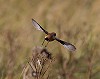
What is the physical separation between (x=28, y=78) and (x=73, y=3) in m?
6.28

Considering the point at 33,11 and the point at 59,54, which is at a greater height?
the point at 33,11

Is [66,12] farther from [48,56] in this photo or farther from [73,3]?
[48,56]

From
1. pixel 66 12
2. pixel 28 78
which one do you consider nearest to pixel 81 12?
pixel 66 12

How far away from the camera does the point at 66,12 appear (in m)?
8.62

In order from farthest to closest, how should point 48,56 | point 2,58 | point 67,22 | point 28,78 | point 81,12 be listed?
point 81,12 → point 67,22 → point 2,58 → point 28,78 → point 48,56

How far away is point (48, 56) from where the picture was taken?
2332mm

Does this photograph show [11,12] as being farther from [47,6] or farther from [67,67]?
[67,67]

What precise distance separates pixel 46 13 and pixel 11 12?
73cm

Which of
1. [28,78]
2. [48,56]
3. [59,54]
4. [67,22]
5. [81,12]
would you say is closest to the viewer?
[48,56]

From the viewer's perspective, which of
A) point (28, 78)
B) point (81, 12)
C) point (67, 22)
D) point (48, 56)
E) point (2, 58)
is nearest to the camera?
point (48, 56)

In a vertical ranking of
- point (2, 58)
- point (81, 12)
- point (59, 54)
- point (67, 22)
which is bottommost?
point (2, 58)

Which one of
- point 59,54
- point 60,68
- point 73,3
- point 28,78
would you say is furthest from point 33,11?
point 28,78

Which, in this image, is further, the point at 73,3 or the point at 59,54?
the point at 73,3

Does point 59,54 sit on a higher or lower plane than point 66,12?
lower
